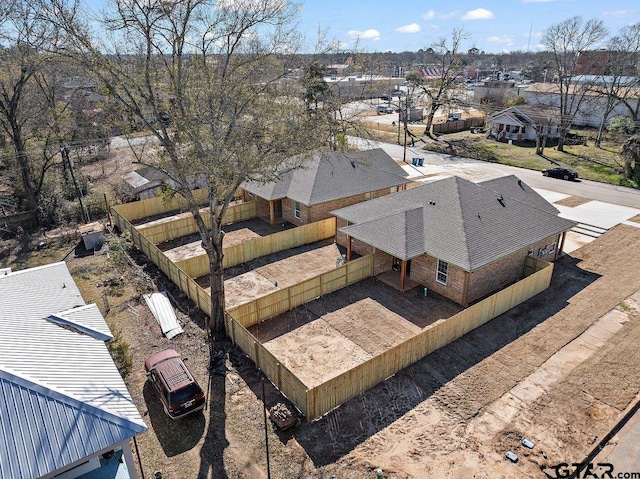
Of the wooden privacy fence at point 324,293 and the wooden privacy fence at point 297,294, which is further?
the wooden privacy fence at point 297,294

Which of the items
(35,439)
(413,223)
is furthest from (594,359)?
(35,439)

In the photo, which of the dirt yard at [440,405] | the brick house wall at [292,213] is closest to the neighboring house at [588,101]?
the brick house wall at [292,213]

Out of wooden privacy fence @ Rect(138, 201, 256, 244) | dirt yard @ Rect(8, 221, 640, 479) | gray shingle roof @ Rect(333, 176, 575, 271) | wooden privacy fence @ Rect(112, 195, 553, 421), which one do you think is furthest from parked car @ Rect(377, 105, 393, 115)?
dirt yard @ Rect(8, 221, 640, 479)

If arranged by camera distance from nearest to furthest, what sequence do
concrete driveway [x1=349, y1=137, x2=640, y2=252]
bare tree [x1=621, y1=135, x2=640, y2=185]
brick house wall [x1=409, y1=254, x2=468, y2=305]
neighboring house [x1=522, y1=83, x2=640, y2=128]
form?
brick house wall [x1=409, y1=254, x2=468, y2=305], concrete driveway [x1=349, y1=137, x2=640, y2=252], bare tree [x1=621, y1=135, x2=640, y2=185], neighboring house [x1=522, y1=83, x2=640, y2=128]

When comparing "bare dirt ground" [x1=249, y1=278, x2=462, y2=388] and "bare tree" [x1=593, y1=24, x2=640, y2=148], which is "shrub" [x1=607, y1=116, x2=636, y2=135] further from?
"bare dirt ground" [x1=249, y1=278, x2=462, y2=388]

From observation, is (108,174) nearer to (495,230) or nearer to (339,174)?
(339,174)

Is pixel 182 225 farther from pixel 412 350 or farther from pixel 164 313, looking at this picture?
pixel 412 350

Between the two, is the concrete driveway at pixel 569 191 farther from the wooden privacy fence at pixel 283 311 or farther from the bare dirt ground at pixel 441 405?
the bare dirt ground at pixel 441 405
